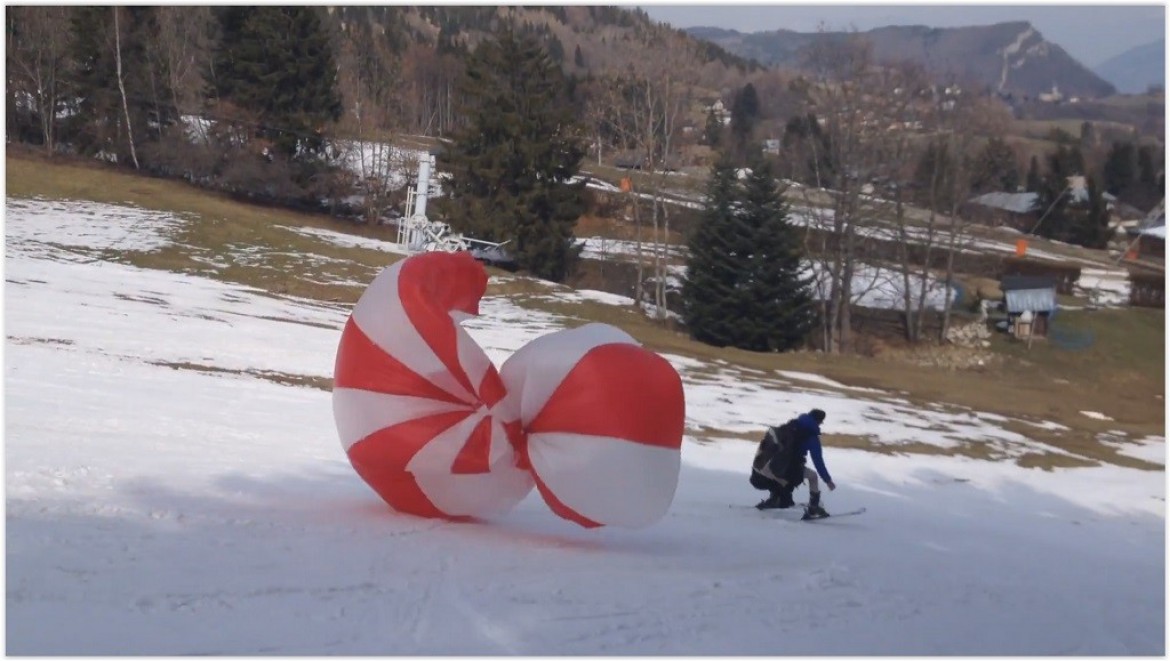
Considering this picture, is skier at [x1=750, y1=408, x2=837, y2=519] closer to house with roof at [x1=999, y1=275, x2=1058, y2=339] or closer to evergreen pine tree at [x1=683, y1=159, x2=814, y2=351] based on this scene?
evergreen pine tree at [x1=683, y1=159, x2=814, y2=351]

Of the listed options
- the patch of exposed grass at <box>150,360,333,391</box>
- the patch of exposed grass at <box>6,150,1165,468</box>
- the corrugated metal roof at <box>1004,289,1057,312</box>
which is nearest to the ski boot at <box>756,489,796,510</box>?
the patch of exposed grass at <box>150,360,333,391</box>

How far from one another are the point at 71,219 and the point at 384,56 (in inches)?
759

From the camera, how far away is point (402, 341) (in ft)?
27.0

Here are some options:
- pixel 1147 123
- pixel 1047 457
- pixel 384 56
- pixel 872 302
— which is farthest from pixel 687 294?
pixel 1147 123

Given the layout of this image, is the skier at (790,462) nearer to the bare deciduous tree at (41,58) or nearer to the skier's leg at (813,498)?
the skier's leg at (813,498)

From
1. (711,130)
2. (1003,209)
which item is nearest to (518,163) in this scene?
(711,130)

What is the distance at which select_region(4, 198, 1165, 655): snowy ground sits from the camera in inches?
247

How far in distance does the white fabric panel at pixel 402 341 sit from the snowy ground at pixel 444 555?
111 centimetres

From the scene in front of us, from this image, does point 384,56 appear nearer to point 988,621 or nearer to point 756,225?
point 756,225

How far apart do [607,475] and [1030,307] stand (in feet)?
126

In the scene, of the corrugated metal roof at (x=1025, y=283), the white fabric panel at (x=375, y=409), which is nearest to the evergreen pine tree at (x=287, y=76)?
the corrugated metal roof at (x=1025, y=283)

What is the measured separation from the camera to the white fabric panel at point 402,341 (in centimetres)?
818

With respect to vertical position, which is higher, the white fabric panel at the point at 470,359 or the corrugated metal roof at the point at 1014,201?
the corrugated metal roof at the point at 1014,201

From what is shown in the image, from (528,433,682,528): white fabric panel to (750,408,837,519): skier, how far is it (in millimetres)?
3263
